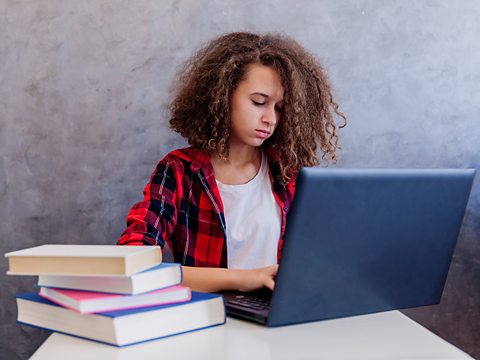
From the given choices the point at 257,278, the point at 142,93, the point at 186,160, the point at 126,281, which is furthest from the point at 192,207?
the point at 126,281

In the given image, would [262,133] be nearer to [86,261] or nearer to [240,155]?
[240,155]

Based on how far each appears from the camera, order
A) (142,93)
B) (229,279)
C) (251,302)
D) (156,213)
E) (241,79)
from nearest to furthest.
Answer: (251,302), (229,279), (156,213), (241,79), (142,93)

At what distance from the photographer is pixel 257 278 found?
3.94 feet

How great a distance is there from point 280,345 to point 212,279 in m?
0.34

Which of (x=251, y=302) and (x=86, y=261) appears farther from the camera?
(x=251, y=302)

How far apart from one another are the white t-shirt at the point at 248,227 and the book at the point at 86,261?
2.20 feet

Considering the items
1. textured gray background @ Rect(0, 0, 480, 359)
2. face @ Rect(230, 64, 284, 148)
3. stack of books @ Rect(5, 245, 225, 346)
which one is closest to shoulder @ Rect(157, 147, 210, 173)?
face @ Rect(230, 64, 284, 148)

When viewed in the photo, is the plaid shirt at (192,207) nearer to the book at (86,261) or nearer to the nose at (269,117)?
the nose at (269,117)

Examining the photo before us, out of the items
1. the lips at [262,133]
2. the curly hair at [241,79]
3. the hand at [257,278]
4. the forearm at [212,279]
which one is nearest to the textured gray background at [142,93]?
the curly hair at [241,79]

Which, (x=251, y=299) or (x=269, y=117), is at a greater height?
(x=269, y=117)

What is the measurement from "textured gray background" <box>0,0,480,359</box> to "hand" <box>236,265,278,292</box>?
78cm

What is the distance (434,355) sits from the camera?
0.94 meters

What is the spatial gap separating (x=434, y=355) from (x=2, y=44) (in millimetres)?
1393

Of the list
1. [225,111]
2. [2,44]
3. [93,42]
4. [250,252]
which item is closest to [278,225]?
[250,252]
